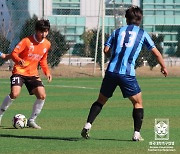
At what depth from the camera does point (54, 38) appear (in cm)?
3281

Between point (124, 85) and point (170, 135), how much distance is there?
3.84 feet

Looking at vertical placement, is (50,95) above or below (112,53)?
below

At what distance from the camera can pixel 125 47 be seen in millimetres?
9273

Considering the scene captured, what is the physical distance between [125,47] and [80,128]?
2203mm

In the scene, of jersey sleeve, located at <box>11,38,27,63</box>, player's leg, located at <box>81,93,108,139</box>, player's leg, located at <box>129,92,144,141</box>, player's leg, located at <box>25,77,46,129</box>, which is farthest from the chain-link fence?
player's leg, located at <box>129,92,144,141</box>

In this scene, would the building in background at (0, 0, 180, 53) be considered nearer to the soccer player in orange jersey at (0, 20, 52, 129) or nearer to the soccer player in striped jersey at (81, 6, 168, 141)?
the soccer player in orange jersey at (0, 20, 52, 129)

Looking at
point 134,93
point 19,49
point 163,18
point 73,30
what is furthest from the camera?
point 163,18

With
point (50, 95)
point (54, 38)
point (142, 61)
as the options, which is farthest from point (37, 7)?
point (50, 95)

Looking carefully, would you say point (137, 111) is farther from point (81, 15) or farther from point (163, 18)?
point (163, 18)

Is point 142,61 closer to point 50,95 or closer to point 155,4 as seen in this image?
point 50,95

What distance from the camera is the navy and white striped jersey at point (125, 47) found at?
9258 millimetres

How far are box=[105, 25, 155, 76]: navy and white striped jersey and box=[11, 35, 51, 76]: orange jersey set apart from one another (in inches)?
73.2

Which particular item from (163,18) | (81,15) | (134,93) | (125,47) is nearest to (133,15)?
(125,47)

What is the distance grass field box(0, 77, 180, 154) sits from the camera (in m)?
8.69
